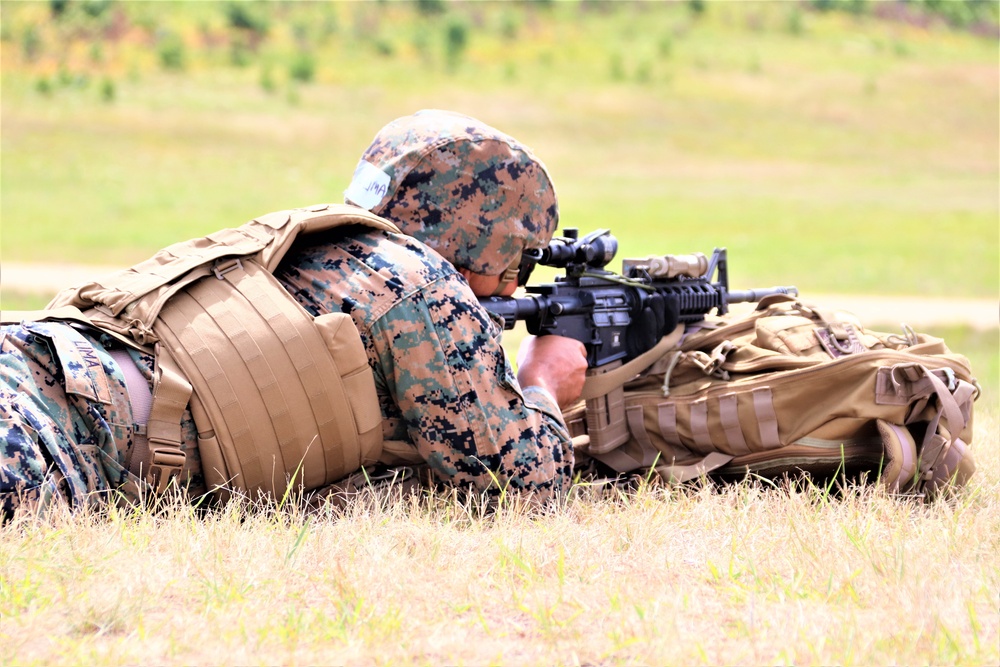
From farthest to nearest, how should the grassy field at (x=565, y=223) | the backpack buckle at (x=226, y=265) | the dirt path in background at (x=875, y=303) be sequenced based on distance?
the dirt path in background at (x=875, y=303) < the backpack buckle at (x=226, y=265) < the grassy field at (x=565, y=223)

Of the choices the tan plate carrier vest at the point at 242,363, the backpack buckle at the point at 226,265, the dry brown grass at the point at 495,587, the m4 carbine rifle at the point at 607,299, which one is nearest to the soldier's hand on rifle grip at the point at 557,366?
the m4 carbine rifle at the point at 607,299

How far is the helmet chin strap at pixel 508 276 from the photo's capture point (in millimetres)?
4113

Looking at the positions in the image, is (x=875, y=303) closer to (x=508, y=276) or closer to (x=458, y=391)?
(x=508, y=276)

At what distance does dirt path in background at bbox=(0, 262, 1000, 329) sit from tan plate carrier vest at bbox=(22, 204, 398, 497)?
10013 millimetres

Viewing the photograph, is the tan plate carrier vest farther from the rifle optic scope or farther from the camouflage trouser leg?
the rifle optic scope

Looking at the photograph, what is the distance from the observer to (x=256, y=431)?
11.1ft

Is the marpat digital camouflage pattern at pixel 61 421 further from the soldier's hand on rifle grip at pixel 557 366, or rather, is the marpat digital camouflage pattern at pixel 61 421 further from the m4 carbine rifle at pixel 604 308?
the m4 carbine rifle at pixel 604 308

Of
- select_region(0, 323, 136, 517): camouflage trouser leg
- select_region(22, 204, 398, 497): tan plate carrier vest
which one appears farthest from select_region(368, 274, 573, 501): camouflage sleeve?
select_region(0, 323, 136, 517): camouflage trouser leg

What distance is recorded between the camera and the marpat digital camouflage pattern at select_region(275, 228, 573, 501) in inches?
138

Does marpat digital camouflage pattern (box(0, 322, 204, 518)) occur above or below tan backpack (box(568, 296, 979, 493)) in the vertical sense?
above

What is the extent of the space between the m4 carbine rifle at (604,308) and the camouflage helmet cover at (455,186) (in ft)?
0.96

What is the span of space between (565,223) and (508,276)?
17.4m

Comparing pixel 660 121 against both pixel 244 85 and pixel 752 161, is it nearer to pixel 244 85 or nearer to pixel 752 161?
pixel 752 161

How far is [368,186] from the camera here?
394cm
